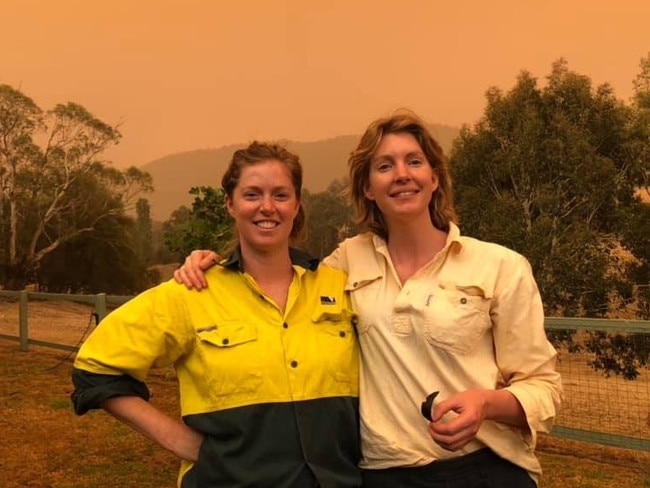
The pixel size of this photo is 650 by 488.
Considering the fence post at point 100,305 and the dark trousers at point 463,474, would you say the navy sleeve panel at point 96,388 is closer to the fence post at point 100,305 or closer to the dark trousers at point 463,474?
the dark trousers at point 463,474

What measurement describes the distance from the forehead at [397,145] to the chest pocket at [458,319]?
38 centimetres

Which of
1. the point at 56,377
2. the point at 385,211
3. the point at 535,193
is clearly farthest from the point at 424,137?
the point at 535,193

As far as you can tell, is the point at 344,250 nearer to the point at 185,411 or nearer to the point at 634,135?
the point at 185,411

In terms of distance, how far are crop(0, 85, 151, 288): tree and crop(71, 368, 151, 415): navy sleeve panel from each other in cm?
2986

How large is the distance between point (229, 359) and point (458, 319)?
0.53m

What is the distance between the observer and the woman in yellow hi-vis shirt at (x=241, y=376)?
1554 mm

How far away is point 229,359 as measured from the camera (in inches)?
62.2

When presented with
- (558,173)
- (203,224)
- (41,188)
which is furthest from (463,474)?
(41,188)

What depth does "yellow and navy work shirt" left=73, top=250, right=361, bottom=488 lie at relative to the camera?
1551mm

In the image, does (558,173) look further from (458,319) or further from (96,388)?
(96,388)

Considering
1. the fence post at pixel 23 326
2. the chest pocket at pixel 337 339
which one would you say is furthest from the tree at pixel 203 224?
the chest pocket at pixel 337 339

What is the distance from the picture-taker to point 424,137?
1838 millimetres

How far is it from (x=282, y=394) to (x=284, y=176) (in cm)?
55

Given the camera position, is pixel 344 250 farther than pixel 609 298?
No
